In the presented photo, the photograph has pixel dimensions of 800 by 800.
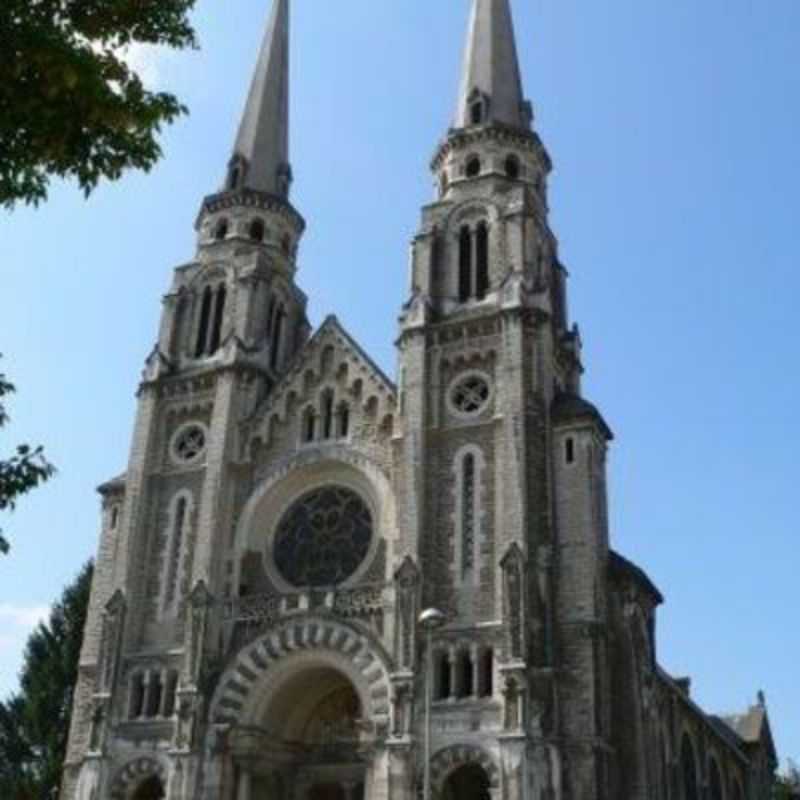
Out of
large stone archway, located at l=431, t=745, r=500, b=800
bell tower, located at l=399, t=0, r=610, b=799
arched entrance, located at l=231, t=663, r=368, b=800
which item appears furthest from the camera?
arched entrance, located at l=231, t=663, r=368, b=800

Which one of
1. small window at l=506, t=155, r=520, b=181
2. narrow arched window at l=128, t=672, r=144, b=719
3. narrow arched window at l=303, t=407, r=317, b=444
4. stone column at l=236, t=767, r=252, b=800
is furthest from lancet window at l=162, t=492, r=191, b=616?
small window at l=506, t=155, r=520, b=181

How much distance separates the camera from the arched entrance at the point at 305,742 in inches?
1362

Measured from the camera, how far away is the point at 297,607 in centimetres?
3538

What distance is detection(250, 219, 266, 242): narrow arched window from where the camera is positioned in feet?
152

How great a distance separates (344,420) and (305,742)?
10887mm

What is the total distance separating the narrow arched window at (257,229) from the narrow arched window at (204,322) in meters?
3.16

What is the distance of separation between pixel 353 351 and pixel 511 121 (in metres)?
11.8

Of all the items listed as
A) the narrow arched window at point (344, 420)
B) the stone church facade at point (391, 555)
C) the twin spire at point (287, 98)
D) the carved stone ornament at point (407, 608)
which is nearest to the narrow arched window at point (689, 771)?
the stone church facade at point (391, 555)

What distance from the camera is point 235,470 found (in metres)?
39.9

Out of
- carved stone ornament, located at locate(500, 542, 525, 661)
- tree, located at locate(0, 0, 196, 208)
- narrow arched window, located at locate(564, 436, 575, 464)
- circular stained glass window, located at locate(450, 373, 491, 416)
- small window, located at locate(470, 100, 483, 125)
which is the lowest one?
tree, located at locate(0, 0, 196, 208)

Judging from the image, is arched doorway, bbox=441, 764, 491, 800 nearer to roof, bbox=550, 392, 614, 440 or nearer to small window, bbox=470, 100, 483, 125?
roof, bbox=550, 392, 614, 440

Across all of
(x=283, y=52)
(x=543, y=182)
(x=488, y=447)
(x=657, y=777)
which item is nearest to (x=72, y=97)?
(x=488, y=447)

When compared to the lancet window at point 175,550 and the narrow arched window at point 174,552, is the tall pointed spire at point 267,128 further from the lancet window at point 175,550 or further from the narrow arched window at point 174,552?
the narrow arched window at point 174,552

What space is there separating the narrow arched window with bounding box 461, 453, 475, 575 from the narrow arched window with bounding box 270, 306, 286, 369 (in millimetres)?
11294
